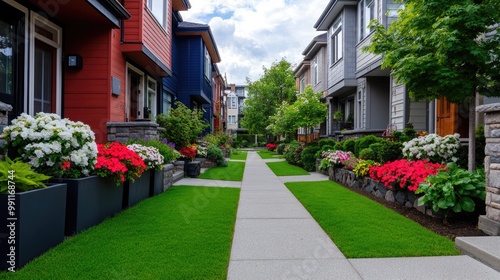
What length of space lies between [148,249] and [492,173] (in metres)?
4.17

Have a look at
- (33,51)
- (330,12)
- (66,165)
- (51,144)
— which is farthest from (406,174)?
(330,12)

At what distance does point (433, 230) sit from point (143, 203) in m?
4.70

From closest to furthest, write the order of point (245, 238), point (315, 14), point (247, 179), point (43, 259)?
point (43, 259)
point (245, 238)
point (247, 179)
point (315, 14)

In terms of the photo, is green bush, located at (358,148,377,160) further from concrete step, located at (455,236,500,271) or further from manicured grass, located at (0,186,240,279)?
concrete step, located at (455,236,500,271)

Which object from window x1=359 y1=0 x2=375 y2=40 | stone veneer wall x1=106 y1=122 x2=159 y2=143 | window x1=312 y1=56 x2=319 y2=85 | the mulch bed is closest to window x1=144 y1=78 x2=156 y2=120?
stone veneer wall x1=106 y1=122 x2=159 y2=143

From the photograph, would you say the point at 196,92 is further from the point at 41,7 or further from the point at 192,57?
the point at 41,7

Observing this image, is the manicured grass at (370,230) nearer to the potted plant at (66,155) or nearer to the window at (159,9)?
the potted plant at (66,155)

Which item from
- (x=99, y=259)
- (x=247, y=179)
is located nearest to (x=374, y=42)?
(x=247, y=179)

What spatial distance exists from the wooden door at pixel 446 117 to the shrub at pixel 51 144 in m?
8.76

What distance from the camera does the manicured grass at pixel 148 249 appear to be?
10.3 ft

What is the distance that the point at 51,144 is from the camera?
4098mm

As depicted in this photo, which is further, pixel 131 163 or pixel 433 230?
pixel 131 163

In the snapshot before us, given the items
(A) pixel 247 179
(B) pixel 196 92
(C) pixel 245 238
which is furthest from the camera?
(B) pixel 196 92

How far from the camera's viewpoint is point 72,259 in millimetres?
3447
